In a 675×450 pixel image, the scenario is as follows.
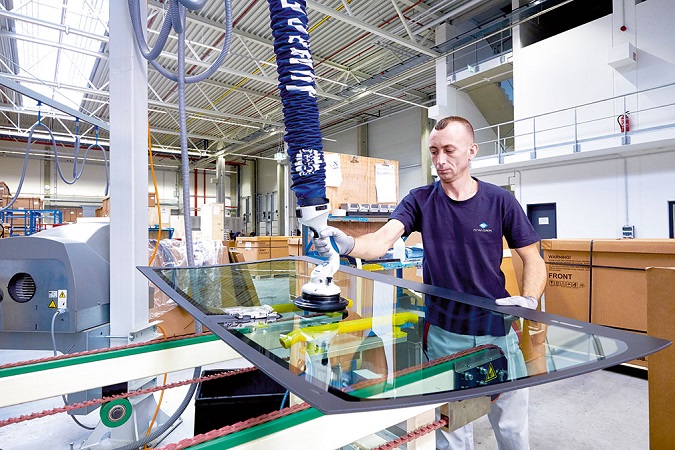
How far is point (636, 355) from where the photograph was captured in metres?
0.67

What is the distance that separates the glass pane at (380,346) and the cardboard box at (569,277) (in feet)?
11.7

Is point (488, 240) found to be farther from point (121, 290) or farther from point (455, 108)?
point (455, 108)

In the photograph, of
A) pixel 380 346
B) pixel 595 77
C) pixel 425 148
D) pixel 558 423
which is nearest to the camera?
pixel 380 346

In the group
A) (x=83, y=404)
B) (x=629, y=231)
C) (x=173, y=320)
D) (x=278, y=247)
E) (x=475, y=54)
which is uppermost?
(x=475, y=54)

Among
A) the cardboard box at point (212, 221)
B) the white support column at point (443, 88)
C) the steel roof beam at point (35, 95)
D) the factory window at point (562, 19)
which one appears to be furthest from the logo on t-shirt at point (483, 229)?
the factory window at point (562, 19)

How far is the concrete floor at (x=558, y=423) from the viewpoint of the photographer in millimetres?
2369

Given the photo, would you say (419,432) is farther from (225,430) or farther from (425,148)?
(425,148)

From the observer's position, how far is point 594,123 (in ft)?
25.0

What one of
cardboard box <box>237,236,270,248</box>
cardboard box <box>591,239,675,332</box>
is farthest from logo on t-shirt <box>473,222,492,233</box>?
cardboard box <box>237,236,270,248</box>

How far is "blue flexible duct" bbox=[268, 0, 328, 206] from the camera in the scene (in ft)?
3.07

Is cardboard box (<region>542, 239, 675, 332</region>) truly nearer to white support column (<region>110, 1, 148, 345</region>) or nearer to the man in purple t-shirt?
the man in purple t-shirt

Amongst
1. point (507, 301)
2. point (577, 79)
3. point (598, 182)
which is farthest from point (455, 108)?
point (507, 301)

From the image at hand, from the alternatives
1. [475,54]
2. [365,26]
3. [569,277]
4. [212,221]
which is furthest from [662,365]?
[475,54]

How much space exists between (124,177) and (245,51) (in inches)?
320
